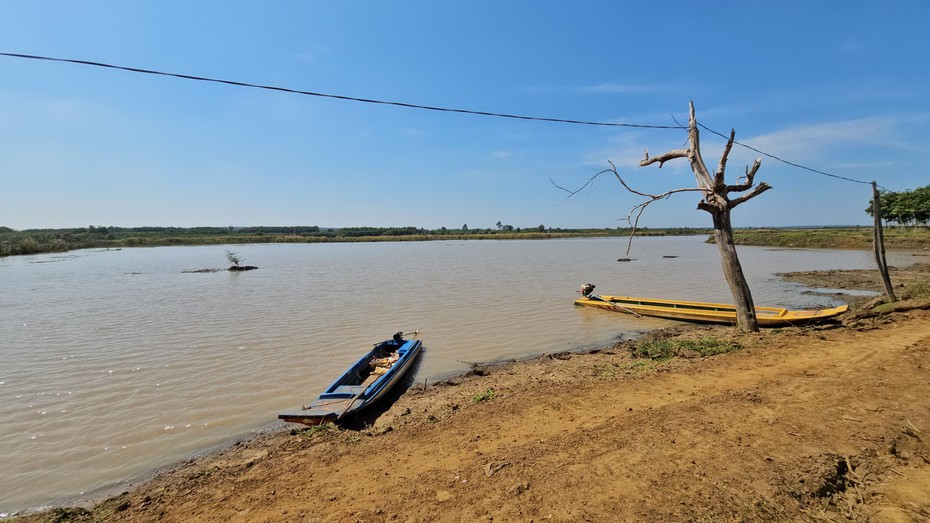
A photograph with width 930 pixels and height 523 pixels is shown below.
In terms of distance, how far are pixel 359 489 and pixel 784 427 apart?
451cm

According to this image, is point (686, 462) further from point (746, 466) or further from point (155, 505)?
point (155, 505)

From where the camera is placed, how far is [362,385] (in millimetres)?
7965

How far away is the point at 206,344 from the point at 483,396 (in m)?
9.46

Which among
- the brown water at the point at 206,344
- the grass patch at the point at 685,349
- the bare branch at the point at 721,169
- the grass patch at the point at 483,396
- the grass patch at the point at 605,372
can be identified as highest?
the bare branch at the point at 721,169

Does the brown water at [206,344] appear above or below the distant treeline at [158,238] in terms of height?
below

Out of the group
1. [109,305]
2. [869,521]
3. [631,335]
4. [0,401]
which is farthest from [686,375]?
[109,305]

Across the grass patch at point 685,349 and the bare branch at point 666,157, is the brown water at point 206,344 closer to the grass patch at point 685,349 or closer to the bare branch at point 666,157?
the grass patch at point 685,349

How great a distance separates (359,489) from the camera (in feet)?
13.0

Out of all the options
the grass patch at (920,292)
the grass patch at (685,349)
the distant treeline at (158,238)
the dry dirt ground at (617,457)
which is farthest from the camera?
the distant treeline at (158,238)

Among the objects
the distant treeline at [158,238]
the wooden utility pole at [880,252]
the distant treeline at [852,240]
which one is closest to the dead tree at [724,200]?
the wooden utility pole at [880,252]

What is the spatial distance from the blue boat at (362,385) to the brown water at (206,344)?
2.59 feet

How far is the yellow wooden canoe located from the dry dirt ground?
166 inches

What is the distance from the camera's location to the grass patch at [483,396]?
6.60m

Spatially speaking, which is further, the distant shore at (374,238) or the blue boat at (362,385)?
the distant shore at (374,238)
